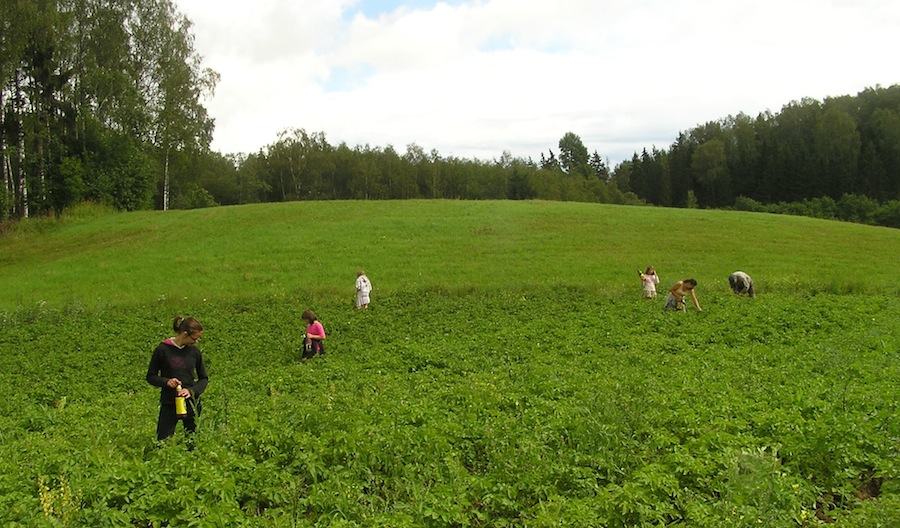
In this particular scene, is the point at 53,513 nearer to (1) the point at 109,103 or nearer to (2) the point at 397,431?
(2) the point at 397,431

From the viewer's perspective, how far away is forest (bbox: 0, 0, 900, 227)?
4559cm

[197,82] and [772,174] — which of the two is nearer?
[197,82]

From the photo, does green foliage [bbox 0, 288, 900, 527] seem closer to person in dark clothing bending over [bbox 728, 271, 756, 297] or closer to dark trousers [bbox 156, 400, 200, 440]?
dark trousers [bbox 156, 400, 200, 440]

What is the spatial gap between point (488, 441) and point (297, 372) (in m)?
7.54

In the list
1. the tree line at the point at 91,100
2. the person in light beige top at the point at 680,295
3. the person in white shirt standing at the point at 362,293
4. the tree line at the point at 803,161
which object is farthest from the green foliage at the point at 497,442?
the tree line at the point at 803,161

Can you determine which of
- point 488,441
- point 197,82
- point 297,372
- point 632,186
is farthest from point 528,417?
point 632,186

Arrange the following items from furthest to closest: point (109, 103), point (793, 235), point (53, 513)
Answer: point (109, 103) < point (793, 235) < point (53, 513)

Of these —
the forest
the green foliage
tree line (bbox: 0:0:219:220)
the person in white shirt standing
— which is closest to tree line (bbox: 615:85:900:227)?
the forest

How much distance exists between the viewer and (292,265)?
31250 millimetres

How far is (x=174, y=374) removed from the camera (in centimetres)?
826

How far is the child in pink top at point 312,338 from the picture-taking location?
16.4 meters

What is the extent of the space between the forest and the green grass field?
61.5 ft

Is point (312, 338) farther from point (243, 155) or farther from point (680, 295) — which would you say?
point (243, 155)

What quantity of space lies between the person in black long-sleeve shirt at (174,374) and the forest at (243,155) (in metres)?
42.5
